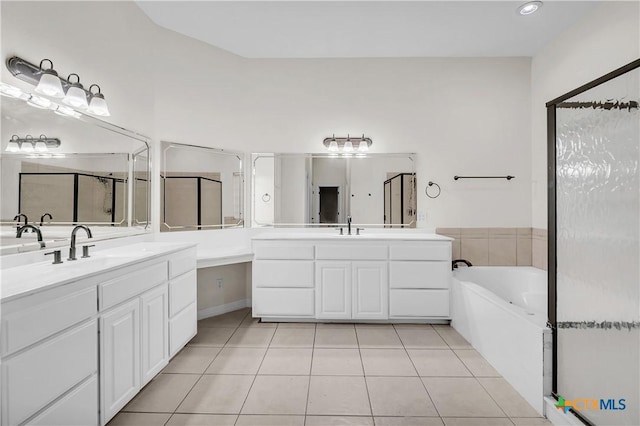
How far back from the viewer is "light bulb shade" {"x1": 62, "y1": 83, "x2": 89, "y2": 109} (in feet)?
6.28

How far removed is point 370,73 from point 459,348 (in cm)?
289

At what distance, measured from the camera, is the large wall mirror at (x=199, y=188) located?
2.95 meters

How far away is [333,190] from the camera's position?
11.4 feet

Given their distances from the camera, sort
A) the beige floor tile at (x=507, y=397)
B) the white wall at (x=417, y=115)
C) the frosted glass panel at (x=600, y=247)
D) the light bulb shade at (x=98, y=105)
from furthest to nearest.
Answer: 1. the white wall at (x=417, y=115)
2. the light bulb shade at (x=98, y=105)
3. the beige floor tile at (x=507, y=397)
4. the frosted glass panel at (x=600, y=247)

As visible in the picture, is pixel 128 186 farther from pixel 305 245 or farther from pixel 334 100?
pixel 334 100

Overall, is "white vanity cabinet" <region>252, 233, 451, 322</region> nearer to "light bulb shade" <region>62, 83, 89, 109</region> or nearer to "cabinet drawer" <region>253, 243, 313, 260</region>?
"cabinet drawer" <region>253, 243, 313, 260</region>

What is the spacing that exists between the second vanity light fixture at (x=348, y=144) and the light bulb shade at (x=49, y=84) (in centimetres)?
231

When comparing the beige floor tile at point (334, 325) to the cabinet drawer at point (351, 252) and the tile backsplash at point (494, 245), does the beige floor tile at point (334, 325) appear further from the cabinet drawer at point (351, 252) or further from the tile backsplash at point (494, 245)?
the tile backsplash at point (494, 245)

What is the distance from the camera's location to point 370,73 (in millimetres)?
3398

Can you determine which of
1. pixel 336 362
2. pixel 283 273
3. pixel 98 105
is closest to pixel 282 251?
pixel 283 273

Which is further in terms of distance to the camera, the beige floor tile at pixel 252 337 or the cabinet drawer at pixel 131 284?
the beige floor tile at pixel 252 337

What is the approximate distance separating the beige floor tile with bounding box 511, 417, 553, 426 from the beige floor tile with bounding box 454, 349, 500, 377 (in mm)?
425

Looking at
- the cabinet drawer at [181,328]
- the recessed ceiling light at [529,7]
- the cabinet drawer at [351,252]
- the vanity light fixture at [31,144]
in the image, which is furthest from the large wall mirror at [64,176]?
the recessed ceiling light at [529,7]

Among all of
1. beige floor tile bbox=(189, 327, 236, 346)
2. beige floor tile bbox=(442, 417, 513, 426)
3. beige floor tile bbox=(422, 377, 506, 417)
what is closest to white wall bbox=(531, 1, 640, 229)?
beige floor tile bbox=(422, 377, 506, 417)
